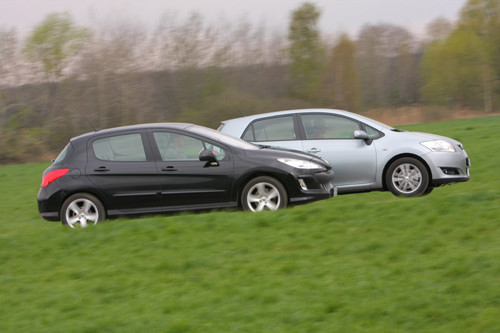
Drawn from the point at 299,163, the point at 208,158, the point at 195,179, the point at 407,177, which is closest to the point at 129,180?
the point at 195,179

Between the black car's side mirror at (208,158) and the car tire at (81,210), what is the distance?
164 cm

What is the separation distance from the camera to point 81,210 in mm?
9656

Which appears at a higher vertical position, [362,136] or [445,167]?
[362,136]

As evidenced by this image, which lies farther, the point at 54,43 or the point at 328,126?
the point at 54,43

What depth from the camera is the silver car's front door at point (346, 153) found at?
1076 cm

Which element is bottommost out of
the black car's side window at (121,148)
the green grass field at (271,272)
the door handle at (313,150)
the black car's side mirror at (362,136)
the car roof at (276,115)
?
the green grass field at (271,272)

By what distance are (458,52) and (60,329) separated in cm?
5152

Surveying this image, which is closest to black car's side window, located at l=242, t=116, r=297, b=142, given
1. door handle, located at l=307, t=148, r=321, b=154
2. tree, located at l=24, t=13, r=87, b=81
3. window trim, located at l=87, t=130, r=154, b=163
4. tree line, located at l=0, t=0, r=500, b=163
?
door handle, located at l=307, t=148, r=321, b=154

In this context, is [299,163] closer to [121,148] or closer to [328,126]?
[328,126]

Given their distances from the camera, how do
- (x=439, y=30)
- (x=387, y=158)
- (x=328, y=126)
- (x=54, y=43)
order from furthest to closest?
(x=439, y=30) < (x=54, y=43) < (x=328, y=126) < (x=387, y=158)

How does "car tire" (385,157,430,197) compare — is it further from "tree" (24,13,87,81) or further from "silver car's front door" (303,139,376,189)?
"tree" (24,13,87,81)

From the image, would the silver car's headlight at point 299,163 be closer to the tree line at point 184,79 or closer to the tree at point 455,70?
the tree line at point 184,79

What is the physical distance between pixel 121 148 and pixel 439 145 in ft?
16.6

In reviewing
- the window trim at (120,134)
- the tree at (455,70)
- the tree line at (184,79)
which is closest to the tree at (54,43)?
the tree line at (184,79)
